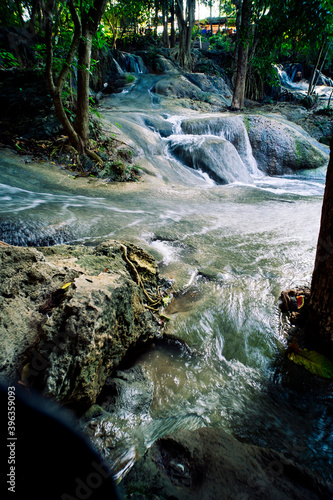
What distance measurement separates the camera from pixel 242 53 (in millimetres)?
13258

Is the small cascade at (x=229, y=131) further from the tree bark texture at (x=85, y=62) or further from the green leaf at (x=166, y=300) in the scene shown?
the green leaf at (x=166, y=300)

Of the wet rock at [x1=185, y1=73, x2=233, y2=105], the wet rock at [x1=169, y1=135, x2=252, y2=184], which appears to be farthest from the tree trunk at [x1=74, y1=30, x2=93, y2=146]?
the wet rock at [x1=185, y1=73, x2=233, y2=105]

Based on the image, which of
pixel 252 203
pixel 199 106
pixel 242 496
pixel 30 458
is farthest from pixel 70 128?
pixel 199 106

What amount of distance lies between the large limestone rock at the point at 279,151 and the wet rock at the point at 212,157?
183 centimetres

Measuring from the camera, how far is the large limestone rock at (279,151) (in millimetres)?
11352

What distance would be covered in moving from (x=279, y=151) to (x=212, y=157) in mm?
3873

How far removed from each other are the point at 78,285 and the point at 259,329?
70.6 inches

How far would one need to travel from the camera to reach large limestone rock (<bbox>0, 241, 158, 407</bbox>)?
143 centimetres

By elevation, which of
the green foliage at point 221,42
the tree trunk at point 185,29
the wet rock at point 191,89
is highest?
the green foliage at point 221,42

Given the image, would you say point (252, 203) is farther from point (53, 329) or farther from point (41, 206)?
point (53, 329)

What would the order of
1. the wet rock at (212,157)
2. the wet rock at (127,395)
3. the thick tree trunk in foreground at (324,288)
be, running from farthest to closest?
the wet rock at (212,157) → the thick tree trunk in foreground at (324,288) → the wet rock at (127,395)

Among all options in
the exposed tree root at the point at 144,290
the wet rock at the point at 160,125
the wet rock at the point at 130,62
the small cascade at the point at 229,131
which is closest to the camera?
the exposed tree root at the point at 144,290

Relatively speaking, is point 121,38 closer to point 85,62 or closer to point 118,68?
point 118,68

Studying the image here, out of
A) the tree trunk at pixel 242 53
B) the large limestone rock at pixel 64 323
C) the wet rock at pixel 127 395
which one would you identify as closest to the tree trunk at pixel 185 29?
the tree trunk at pixel 242 53
